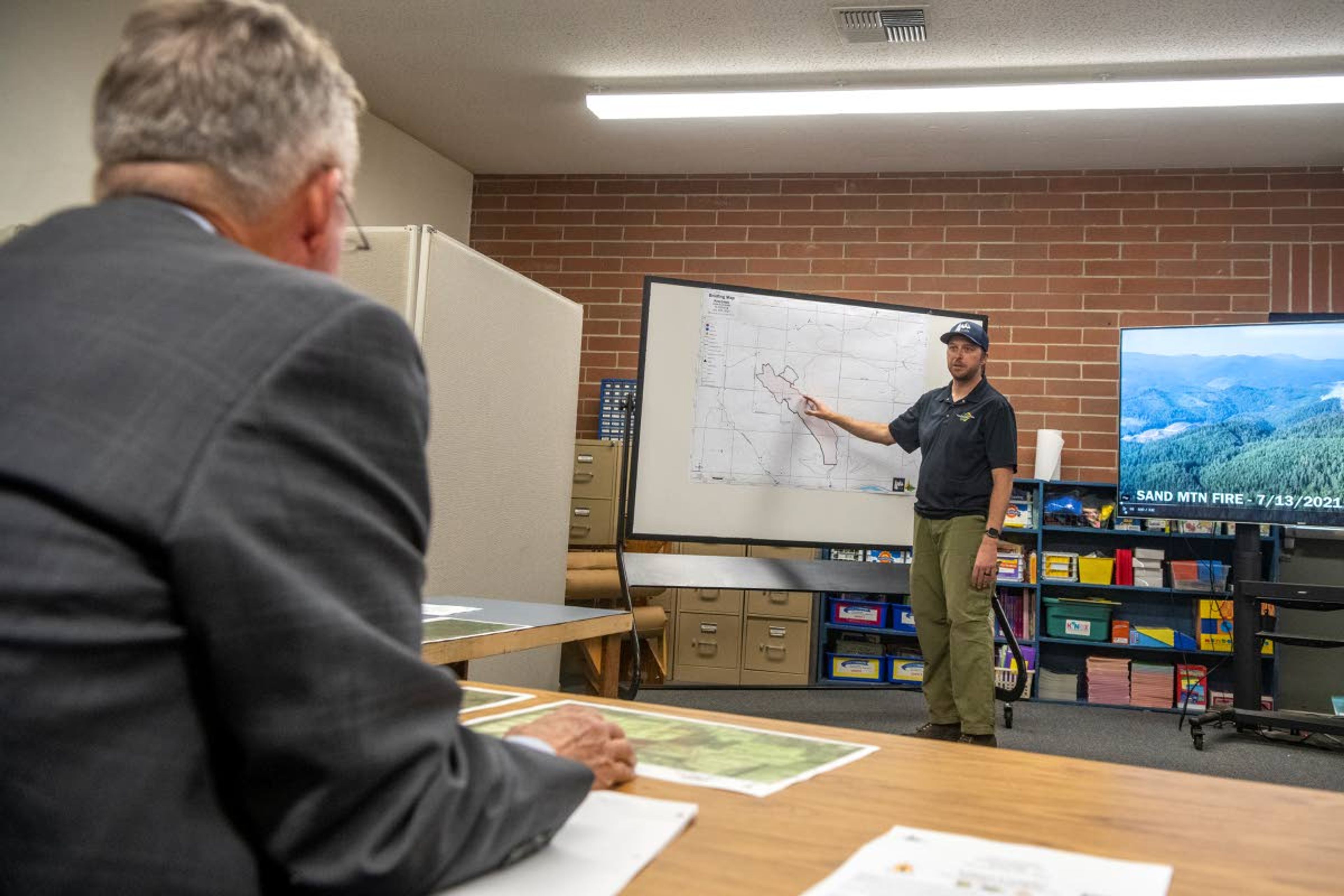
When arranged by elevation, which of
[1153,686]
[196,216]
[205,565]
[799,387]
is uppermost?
[799,387]

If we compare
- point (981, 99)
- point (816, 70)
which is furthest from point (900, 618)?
point (816, 70)

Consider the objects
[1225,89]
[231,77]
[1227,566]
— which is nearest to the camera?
[231,77]

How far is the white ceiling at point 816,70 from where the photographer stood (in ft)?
13.6

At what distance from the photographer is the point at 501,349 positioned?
10.7 feet

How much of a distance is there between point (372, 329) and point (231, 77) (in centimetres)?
20

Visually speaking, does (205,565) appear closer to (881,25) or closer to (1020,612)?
(881,25)

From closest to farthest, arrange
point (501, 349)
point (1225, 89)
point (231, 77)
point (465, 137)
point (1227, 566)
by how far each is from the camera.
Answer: point (231, 77), point (501, 349), point (1225, 89), point (1227, 566), point (465, 137)

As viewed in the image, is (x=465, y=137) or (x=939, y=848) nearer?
(x=939, y=848)

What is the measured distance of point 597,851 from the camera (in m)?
Answer: 0.71

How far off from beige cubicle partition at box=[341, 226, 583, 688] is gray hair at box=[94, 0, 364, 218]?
1882mm

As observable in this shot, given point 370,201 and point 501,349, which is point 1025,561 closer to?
point 501,349

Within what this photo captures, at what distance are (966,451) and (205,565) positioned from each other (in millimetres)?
3703

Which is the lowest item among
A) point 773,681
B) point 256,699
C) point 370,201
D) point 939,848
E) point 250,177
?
point 773,681

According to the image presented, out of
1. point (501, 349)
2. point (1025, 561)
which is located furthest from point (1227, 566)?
point (501, 349)
